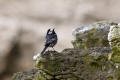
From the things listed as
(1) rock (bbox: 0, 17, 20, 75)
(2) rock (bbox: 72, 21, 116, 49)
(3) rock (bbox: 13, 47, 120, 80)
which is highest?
(1) rock (bbox: 0, 17, 20, 75)

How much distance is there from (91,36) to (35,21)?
3925 centimetres

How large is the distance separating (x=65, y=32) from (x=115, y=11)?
786 cm

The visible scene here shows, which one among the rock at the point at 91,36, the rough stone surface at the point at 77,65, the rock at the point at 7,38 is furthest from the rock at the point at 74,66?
the rock at the point at 7,38

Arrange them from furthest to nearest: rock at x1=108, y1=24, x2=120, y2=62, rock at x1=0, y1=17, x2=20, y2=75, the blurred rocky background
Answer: the blurred rocky background, rock at x1=0, y1=17, x2=20, y2=75, rock at x1=108, y1=24, x2=120, y2=62

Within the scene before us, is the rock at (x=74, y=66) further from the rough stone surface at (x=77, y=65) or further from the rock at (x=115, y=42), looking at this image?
the rock at (x=115, y=42)

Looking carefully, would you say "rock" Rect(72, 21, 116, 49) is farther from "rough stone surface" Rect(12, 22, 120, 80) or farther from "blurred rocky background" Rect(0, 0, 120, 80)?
"blurred rocky background" Rect(0, 0, 120, 80)

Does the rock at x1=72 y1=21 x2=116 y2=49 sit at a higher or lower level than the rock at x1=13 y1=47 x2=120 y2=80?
higher

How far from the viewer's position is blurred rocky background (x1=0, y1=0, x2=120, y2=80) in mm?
65750

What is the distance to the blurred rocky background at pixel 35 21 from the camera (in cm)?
6575

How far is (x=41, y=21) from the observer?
7138 cm

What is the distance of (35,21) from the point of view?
70.9 meters

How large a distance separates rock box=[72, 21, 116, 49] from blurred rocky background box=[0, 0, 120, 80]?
103 feet

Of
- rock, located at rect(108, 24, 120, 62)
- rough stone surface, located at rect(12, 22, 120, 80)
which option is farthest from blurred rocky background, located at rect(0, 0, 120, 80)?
rock, located at rect(108, 24, 120, 62)

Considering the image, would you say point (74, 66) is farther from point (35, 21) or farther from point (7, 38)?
point (35, 21)
